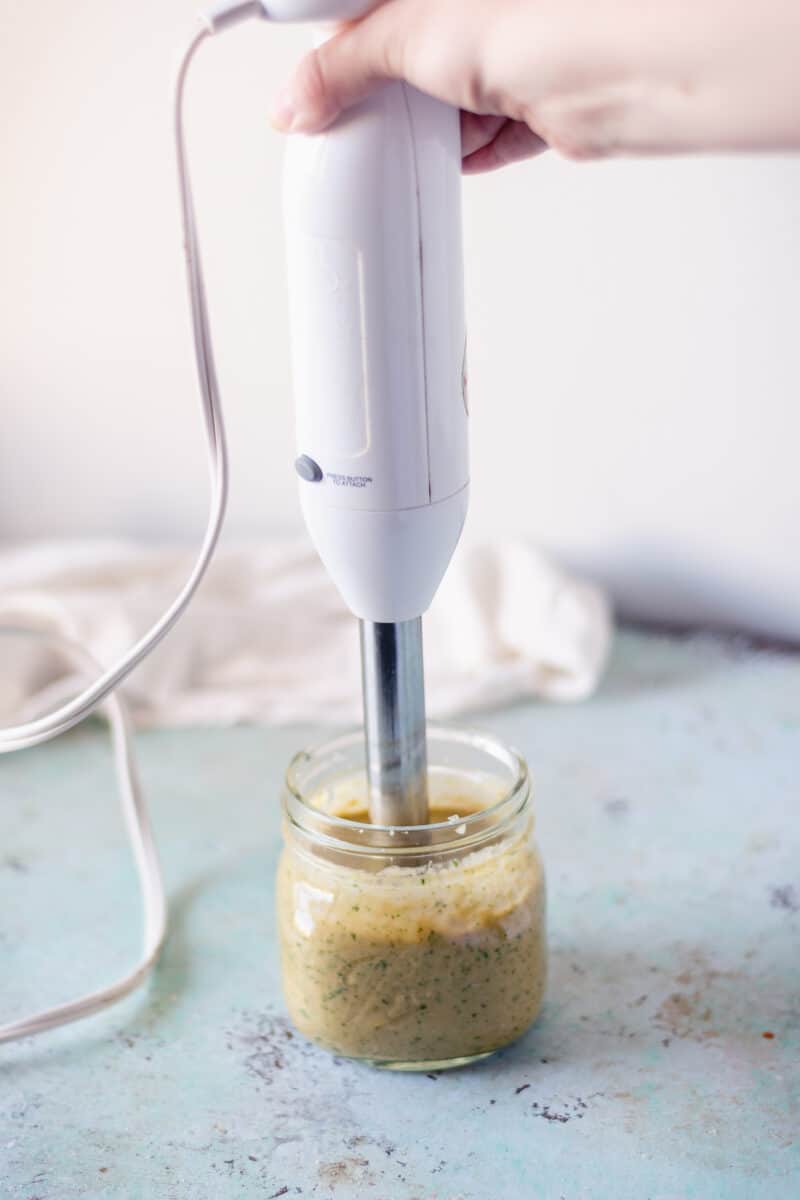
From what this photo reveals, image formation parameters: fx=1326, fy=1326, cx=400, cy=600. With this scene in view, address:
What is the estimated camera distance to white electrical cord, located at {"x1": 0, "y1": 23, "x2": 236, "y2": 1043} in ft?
1.69

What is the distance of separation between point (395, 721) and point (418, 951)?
94 millimetres

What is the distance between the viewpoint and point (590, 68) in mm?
439

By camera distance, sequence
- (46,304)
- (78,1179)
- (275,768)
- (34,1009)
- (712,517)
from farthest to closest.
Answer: (46,304) < (712,517) < (275,768) < (34,1009) < (78,1179)

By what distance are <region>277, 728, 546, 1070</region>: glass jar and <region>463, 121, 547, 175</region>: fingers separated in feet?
0.87

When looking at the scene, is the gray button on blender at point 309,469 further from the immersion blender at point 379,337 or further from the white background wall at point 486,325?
the white background wall at point 486,325

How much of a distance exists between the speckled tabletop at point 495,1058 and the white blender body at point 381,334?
219 millimetres

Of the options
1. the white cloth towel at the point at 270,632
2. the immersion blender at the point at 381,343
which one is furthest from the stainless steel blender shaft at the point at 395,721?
the white cloth towel at the point at 270,632

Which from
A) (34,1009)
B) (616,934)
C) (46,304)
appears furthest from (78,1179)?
(46,304)

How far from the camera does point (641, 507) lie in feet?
3.18

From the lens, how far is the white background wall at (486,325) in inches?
34.8

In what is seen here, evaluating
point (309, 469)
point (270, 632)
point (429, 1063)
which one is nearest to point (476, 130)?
point (309, 469)

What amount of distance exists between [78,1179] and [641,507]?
0.62m

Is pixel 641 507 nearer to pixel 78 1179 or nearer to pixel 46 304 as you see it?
pixel 46 304

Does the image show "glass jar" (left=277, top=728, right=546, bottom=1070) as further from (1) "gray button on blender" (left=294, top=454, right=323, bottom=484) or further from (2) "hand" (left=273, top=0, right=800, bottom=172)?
(2) "hand" (left=273, top=0, right=800, bottom=172)
